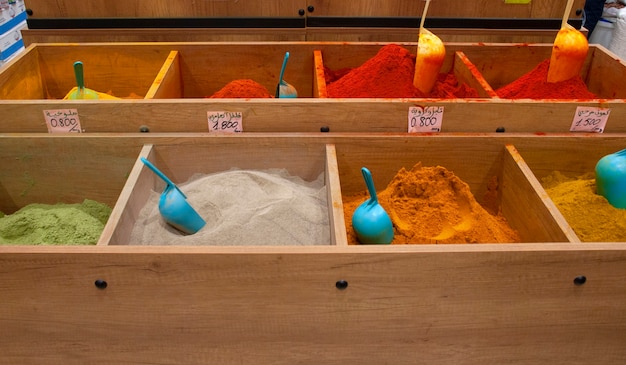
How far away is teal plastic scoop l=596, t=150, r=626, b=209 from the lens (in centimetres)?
114

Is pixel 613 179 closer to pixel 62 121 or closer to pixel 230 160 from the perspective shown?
pixel 230 160

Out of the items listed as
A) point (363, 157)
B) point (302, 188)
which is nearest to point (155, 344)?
point (302, 188)

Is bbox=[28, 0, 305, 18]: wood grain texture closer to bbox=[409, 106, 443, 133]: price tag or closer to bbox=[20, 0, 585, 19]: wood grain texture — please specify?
bbox=[20, 0, 585, 19]: wood grain texture

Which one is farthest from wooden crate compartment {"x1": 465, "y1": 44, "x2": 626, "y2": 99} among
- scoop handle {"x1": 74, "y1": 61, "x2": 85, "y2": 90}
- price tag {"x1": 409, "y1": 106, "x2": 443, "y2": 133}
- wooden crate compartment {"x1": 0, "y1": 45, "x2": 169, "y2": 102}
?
scoop handle {"x1": 74, "y1": 61, "x2": 85, "y2": 90}

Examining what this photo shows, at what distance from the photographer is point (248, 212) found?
46.4 inches

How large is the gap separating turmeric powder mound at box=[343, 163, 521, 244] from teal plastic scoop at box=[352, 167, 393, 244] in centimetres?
5

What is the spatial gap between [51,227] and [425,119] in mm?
1005

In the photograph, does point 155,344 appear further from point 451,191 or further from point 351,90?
point 351,90

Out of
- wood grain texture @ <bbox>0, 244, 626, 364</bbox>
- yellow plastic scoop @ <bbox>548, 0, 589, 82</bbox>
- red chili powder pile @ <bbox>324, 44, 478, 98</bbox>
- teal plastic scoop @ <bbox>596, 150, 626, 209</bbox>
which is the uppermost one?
yellow plastic scoop @ <bbox>548, 0, 589, 82</bbox>

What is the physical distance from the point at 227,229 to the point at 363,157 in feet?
1.49

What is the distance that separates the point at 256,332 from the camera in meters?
1.03

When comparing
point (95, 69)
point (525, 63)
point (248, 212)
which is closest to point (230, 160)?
point (248, 212)

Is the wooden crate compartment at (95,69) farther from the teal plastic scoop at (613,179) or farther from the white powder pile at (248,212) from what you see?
the teal plastic scoop at (613,179)

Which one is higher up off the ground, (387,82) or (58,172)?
(387,82)
